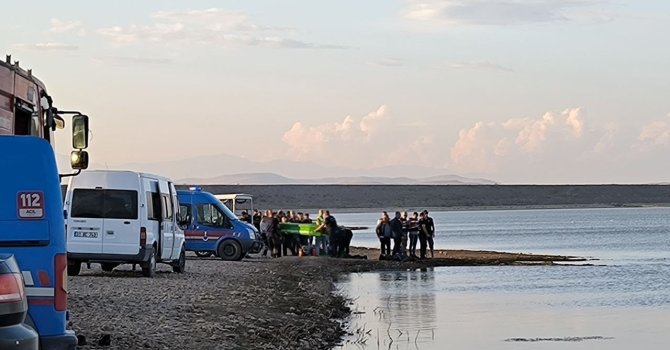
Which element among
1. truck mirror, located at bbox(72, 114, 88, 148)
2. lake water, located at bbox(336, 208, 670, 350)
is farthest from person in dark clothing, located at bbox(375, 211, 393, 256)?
truck mirror, located at bbox(72, 114, 88, 148)

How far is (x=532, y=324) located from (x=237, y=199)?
27171 millimetres

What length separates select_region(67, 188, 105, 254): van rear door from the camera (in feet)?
84.7

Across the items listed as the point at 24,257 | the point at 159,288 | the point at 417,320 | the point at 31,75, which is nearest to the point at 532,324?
the point at 417,320

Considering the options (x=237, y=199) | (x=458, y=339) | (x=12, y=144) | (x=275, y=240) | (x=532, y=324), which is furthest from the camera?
(x=237, y=199)

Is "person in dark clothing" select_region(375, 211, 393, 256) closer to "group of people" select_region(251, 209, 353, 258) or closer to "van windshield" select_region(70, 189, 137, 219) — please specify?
"group of people" select_region(251, 209, 353, 258)

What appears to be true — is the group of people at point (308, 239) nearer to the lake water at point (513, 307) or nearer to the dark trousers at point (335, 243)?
the dark trousers at point (335, 243)

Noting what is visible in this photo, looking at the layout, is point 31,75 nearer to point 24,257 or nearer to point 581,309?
point 24,257

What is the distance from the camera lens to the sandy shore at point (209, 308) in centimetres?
1659

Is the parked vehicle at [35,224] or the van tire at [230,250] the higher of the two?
the parked vehicle at [35,224]

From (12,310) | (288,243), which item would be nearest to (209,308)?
(12,310)

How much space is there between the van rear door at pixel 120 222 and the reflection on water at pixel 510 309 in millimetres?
4541

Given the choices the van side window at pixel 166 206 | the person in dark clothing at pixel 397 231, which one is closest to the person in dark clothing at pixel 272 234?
the person in dark clothing at pixel 397 231

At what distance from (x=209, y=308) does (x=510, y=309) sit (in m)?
7.04

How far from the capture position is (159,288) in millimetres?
23734
